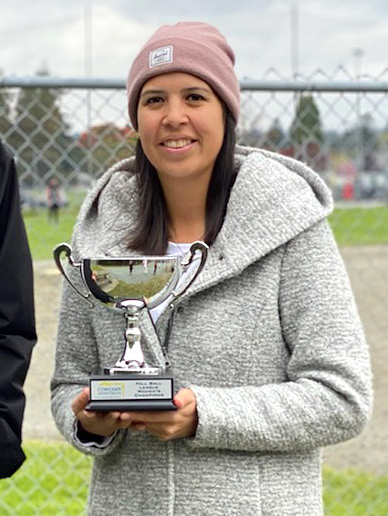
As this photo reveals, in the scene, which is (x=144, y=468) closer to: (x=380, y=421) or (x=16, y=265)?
(x=16, y=265)

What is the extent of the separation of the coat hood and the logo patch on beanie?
32 cm

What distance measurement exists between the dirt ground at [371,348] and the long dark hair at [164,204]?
55.3 inches

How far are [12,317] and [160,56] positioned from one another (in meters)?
0.70

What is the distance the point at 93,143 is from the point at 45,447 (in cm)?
121

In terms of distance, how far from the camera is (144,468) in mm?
2637

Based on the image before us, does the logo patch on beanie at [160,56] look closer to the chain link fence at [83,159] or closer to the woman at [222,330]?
the woman at [222,330]

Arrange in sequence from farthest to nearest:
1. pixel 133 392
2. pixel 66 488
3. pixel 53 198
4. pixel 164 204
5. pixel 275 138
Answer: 1. pixel 66 488
2. pixel 275 138
3. pixel 53 198
4. pixel 164 204
5. pixel 133 392

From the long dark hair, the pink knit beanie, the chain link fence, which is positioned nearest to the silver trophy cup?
the long dark hair

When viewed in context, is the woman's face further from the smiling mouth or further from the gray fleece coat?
the gray fleece coat

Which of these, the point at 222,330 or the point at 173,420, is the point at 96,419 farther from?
the point at 222,330

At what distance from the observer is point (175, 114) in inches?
103

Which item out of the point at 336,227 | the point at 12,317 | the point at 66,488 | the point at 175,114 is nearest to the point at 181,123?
the point at 175,114

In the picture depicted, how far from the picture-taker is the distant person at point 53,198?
4109 millimetres

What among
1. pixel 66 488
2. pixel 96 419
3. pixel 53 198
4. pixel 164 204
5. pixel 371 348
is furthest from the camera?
pixel 371 348
